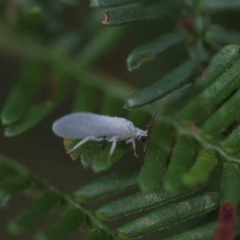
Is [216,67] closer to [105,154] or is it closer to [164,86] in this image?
[164,86]

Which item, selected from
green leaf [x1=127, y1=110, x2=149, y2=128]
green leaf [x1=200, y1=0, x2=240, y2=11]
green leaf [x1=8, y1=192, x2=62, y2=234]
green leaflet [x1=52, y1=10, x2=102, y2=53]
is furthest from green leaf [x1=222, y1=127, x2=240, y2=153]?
green leaflet [x1=52, y1=10, x2=102, y2=53]

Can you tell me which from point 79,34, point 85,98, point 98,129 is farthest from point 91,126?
point 79,34

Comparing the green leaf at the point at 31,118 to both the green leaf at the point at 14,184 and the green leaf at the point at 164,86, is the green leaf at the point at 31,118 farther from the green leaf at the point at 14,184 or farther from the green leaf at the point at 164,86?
the green leaf at the point at 164,86

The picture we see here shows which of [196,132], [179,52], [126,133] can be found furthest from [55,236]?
[179,52]

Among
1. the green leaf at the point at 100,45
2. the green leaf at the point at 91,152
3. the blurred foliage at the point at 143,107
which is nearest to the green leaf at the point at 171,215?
the blurred foliage at the point at 143,107

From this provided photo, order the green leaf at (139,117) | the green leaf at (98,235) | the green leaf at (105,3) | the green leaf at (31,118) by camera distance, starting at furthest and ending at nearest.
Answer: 1. the green leaf at (139,117)
2. the green leaf at (31,118)
3. the green leaf at (105,3)
4. the green leaf at (98,235)
